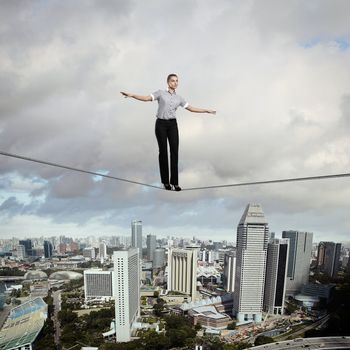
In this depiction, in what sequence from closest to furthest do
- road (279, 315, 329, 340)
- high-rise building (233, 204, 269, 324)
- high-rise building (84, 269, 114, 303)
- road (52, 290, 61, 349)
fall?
road (52, 290, 61, 349) → road (279, 315, 329, 340) → high-rise building (233, 204, 269, 324) → high-rise building (84, 269, 114, 303)

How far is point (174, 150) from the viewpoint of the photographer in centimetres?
233

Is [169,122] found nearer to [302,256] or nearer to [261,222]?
[261,222]

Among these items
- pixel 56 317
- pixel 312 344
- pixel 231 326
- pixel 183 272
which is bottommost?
pixel 56 317

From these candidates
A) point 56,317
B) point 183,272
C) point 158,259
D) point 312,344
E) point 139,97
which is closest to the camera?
point 139,97

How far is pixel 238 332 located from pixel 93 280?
605 inches

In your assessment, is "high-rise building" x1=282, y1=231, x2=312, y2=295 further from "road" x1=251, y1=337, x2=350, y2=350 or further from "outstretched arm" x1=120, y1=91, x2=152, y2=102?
"outstretched arm" x1=120, y1=91, x2=152, y2=102

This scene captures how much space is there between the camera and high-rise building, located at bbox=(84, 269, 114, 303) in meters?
27.1

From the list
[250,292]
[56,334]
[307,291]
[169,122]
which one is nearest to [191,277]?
[250,292]

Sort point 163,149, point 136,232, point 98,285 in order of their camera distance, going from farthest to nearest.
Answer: point 136,232 → point 98,285 → point 163,149

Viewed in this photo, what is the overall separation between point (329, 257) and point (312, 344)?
2360 centimetres

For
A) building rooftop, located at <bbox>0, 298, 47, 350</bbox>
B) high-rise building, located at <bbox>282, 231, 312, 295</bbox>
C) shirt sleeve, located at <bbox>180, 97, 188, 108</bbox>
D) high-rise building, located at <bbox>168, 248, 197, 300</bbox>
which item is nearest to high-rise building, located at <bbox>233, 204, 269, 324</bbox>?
high-rise building, located at <bbox>168, 248, 197, 300</bbox>

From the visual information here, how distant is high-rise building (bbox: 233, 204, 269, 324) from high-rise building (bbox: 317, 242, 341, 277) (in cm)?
1920

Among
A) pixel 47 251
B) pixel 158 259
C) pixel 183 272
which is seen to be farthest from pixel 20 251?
pixel 183 272

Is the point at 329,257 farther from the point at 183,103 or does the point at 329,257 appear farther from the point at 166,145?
the point at 183,103
